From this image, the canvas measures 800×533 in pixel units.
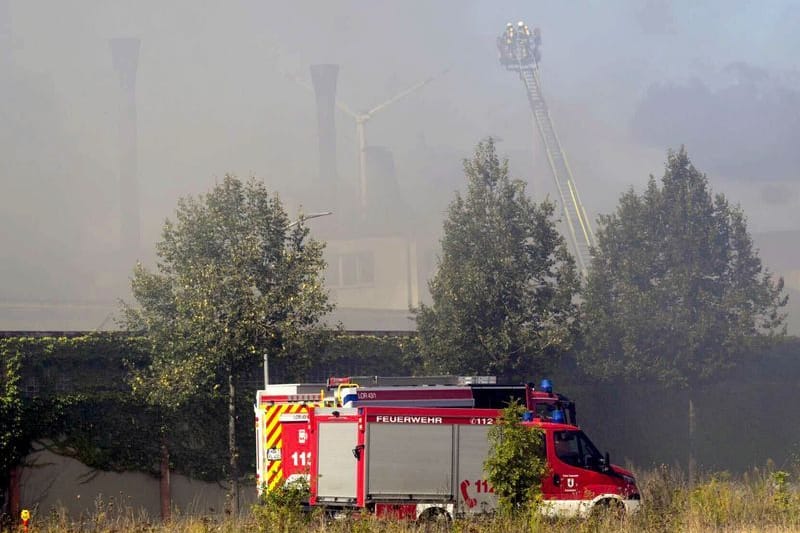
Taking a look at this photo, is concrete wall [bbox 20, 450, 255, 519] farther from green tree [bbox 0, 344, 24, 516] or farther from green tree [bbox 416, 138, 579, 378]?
green tree [bbox 416, 138, 579, 378]

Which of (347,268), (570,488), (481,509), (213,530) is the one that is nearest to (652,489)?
(570,488)

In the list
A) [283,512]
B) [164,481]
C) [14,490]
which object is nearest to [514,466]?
[283,512]

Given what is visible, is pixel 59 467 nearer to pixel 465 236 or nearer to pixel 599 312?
pixel 465 236

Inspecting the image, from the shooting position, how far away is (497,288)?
1179 inches

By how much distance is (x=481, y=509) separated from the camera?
1861cm

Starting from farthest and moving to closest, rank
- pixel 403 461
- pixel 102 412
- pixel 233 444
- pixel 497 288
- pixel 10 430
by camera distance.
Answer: pixel 497 288
pixel 102 412
pixel 233 444
pixel 10 430
pixel 403 461

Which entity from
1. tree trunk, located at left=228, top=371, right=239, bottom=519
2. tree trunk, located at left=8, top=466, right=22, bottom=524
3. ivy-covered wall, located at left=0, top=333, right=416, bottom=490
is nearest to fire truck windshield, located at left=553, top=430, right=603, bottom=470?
tree trunk, located at left=228, top=371, right=239, bottom=519

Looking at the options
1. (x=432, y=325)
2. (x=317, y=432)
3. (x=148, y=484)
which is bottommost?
(x=148, y=484)

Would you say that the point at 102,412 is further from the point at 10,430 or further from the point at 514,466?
the point at 514,466

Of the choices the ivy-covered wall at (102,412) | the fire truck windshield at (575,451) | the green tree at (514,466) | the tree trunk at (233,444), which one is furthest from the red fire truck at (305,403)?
the green tree at (514,466)

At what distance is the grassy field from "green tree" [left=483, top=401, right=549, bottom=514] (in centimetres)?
40

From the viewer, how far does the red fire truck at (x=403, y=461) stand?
18703mm

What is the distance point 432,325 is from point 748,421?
14202 millimetres

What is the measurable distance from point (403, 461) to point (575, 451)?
3.54m
